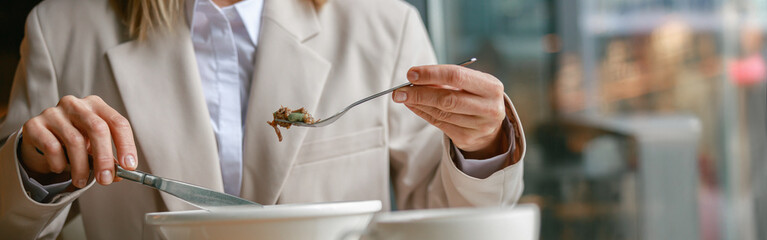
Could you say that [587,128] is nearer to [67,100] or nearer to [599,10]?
[599,10]

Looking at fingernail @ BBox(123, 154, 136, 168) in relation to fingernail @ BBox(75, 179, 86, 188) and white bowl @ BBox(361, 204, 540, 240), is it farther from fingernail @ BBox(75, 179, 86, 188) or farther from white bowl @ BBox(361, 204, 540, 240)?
white bowl @ BBox(361, 204, 540, 240)

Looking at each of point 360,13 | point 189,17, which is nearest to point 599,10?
point 360,13

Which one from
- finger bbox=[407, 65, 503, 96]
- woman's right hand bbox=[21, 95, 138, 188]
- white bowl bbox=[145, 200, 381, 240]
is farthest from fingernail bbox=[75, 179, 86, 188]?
finger bbox=[407, 65, 503, 96]

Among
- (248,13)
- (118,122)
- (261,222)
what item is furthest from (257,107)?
(261,222)

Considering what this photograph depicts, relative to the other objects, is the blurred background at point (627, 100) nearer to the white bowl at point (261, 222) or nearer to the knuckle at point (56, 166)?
the knuckle at point (56, 166)

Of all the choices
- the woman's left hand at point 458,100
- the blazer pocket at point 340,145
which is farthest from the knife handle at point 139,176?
the blazer pocket at point 340,145
